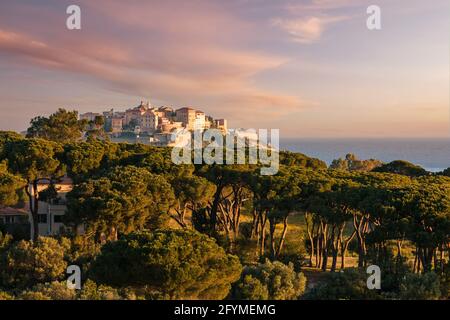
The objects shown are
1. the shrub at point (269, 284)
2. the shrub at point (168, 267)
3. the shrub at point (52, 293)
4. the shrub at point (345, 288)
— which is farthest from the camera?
the shrub at point (345, 288)

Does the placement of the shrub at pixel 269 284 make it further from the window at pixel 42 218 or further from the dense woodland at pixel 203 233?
the window at pixel 42 218

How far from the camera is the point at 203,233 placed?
26359mm

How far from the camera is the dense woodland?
48.0 ft

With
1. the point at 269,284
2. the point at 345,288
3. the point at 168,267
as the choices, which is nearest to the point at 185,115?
the point at 269,284

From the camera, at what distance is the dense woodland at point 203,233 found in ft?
48.0

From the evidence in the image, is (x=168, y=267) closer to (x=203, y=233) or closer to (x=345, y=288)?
(x=345, y=288)

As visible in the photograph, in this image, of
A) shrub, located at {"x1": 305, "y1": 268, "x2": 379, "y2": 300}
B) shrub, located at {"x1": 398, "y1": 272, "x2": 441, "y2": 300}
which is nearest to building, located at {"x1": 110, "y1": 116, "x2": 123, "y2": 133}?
shrub, located at {"x1": 305, "y1": 268, "x2": 379, "y2": 300}

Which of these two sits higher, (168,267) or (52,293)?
(168,267)

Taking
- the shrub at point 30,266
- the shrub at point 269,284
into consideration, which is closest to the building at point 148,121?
the shrub at point 30,266
